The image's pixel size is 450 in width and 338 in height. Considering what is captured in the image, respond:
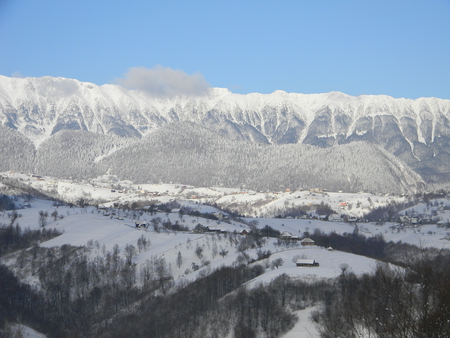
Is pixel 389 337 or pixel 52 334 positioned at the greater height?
pixel 389 337

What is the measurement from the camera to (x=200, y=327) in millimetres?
79188

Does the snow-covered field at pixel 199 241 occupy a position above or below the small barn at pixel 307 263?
below

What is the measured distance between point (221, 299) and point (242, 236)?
5963 cm

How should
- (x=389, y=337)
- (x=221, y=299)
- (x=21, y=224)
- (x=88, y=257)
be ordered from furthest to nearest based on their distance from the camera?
(x=21, y=224) < (x=88, y=257) < (x=221, y=299) < (x=389, y=337)

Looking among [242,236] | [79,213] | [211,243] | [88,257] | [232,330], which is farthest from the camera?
[79,213]

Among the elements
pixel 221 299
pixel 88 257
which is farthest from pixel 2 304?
pixel 221 299

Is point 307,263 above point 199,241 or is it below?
above

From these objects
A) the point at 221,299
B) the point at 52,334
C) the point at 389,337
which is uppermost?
the point at 389,337

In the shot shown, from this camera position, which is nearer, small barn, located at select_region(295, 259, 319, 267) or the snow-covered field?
the snow-covered field

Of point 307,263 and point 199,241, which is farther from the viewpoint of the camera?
point 199,241

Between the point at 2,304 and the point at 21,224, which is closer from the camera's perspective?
the point at 2,304

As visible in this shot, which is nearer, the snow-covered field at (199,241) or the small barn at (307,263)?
the snow-covered field at (199,241)

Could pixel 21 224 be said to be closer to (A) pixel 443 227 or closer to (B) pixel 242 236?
(B) pixel 242 236

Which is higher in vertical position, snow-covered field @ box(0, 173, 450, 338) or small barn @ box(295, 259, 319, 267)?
small barn @ box(295, 259, 319, 267)
